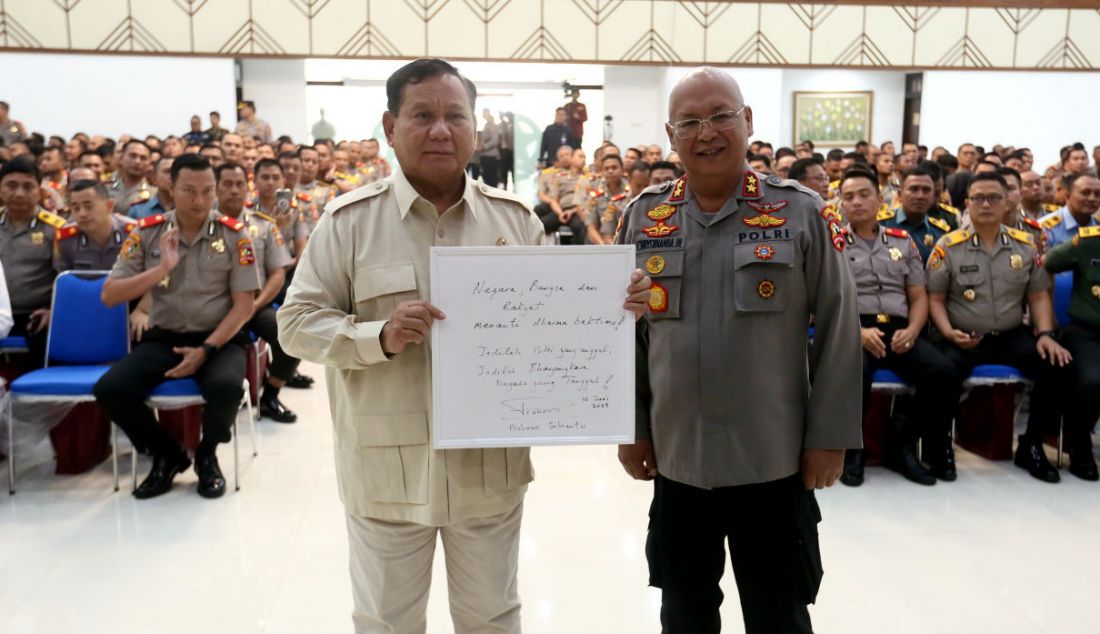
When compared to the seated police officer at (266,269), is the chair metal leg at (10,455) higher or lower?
lower

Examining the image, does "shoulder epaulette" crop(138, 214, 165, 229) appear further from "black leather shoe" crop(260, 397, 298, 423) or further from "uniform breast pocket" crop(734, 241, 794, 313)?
"uniform breast pocket" crop(734, 241, 794, 313)

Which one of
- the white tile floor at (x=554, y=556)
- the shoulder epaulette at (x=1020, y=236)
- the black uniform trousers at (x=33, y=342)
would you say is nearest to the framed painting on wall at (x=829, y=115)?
the shoulder epaulette at (x=1020, y=236)

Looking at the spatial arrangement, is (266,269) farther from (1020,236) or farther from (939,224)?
(1020,236)

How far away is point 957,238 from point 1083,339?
74 cm

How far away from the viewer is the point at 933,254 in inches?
159

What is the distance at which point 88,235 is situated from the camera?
14.1 ft

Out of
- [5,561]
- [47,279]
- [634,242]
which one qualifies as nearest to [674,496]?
[634,242]

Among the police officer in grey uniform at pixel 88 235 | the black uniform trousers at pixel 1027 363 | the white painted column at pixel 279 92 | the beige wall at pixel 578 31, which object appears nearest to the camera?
the black uniform trousers at pixel 1027 363

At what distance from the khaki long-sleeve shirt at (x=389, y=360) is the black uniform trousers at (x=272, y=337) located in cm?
313

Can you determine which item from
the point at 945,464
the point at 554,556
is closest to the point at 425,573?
the point at 554,556

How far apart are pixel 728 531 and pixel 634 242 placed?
63 centimetres

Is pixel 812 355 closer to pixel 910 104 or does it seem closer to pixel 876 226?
pixel 876 226

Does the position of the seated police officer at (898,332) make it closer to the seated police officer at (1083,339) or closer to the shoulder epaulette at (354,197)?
the seated police officer at (1083,339)

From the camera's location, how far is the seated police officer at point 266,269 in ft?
14.7
